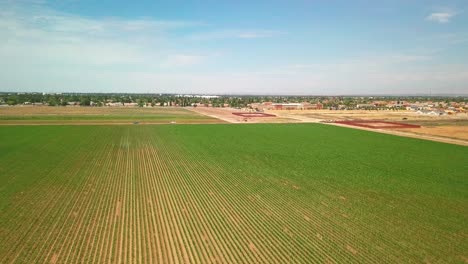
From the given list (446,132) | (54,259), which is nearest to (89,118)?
(54,259)

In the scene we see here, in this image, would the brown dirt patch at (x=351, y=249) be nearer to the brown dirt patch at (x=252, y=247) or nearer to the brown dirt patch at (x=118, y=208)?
the brown dirt patch at (x=252, y=247)

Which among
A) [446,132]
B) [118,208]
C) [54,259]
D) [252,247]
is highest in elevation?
[54,259]

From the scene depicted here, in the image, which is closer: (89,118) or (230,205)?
(230,205)

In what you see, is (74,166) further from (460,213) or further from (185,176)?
(460,213)

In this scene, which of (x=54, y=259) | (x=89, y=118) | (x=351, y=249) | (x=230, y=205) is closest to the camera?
(x=54, y=259)

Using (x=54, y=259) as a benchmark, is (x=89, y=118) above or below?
above

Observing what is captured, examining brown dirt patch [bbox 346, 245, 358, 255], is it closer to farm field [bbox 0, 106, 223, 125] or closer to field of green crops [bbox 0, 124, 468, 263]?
field of green crops [bbox 0, 124, 468, 263]

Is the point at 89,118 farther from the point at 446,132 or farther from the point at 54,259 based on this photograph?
the point at 446,132

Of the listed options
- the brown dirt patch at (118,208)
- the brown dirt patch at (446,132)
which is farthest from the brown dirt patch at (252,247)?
the brown dirt patch at (446,132)

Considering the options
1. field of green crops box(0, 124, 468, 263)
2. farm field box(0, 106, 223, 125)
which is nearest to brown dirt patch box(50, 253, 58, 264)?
field of green crops box(0, 124, 468, 263)

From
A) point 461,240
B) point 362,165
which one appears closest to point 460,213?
point 461,240
